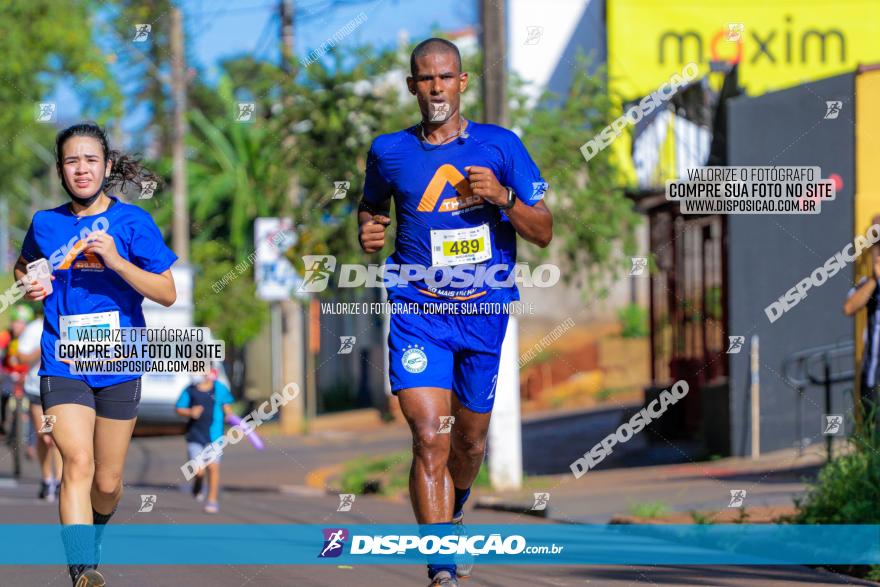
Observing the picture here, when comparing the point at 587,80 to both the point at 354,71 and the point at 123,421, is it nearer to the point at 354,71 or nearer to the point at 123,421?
the point at 354,71

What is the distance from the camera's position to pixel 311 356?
101ft

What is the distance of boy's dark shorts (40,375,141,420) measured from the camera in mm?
6340

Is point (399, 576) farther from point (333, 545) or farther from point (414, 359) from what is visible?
point (414, 359)

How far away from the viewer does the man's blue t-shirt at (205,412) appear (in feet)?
43.2

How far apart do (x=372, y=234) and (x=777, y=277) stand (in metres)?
9.45

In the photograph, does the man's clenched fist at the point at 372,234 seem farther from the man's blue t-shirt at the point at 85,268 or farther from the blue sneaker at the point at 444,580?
the blue sneaker at the point at 444,580

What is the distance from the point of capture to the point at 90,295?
6.51 m

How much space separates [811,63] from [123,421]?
26802 millimetres

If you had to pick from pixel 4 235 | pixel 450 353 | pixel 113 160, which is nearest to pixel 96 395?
pixel 113 160

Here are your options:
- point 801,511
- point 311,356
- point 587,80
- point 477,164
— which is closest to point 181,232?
point 311,356

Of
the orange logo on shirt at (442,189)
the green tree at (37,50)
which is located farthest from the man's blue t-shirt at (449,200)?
the green tree at (37,50)

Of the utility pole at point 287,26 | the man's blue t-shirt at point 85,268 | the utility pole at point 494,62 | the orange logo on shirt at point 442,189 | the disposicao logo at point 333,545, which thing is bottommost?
the disposicao logo at point 333,545

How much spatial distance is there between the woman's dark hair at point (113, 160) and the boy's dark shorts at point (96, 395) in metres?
0.92

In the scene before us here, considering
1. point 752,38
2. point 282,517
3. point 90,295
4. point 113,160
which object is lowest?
point 282,517
